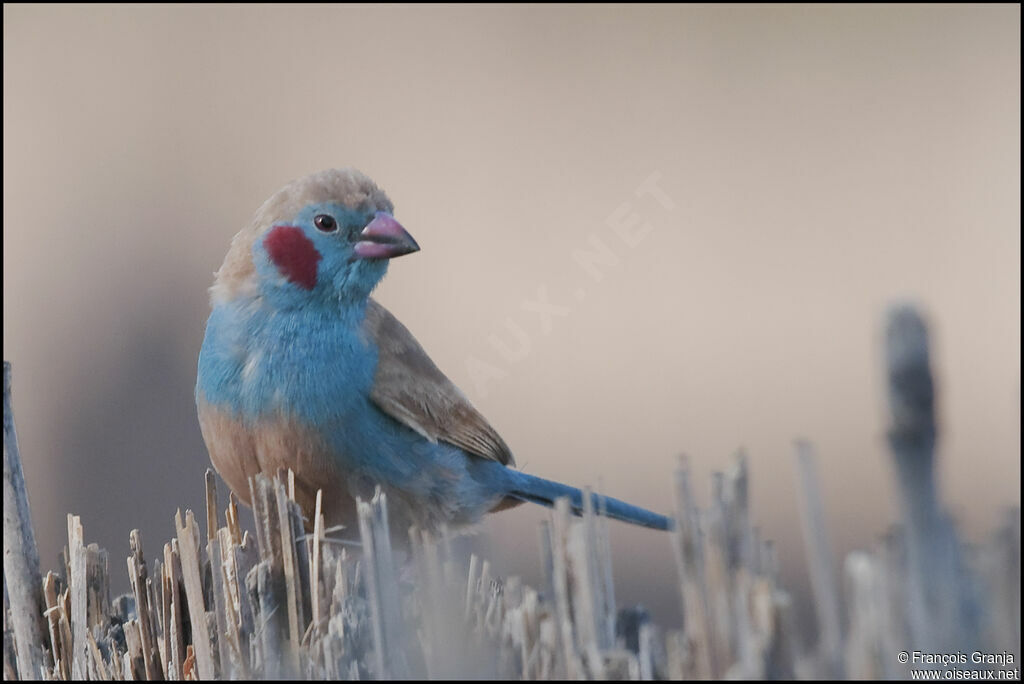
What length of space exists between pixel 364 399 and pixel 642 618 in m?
1.52

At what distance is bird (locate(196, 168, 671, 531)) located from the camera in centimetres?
338

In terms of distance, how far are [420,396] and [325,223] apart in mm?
551

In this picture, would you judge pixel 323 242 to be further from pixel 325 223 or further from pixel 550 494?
pixel 550 494

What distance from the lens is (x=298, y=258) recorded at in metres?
3.42

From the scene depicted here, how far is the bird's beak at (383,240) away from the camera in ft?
11.0

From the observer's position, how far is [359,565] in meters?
2.54

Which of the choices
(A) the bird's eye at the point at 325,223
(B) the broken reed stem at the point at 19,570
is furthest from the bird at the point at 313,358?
(B) the broken reed stem at the point at 19,570

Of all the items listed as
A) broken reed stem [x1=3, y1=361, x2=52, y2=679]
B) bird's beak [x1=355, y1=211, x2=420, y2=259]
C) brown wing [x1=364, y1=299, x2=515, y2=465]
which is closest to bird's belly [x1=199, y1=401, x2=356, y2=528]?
brown wing [x1=364, y1=299, x2=515, y2=465]

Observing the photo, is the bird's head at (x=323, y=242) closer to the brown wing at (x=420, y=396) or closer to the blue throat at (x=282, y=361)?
the blue throat at (x=282, y=361)

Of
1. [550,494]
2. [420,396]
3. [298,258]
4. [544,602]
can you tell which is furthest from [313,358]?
[544,602]

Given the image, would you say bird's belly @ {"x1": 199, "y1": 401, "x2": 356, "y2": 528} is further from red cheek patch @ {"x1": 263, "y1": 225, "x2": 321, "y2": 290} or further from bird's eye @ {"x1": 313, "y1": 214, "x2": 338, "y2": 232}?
bird's eye @ {"x1": 313, "y1": 214, "x2": 338, "y2": 232}

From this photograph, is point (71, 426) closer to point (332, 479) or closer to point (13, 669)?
point (332, 479)

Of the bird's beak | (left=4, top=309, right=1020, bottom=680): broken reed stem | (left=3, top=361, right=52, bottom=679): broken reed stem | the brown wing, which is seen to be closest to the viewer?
(left=4, top=309, right=1020, bottom=680): broken reed stem

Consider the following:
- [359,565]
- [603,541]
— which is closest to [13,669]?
[359,565]
